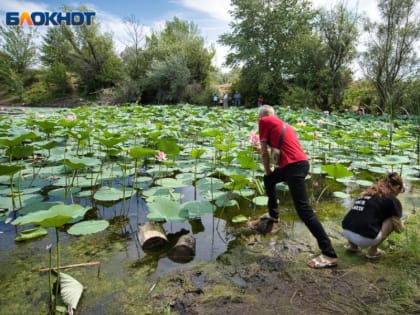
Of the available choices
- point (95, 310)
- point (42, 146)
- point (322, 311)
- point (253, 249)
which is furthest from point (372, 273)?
point (42, 146)

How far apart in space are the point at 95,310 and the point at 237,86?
22.0 metres

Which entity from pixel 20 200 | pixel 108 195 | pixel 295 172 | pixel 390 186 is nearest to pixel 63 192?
pixel 20 200

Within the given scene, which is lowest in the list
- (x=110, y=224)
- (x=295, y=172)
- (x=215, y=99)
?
(x=110, y=224)

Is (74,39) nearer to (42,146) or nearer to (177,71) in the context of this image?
(177,71)

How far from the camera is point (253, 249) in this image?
8.01ft

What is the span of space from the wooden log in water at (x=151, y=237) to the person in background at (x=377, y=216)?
152 centimetres

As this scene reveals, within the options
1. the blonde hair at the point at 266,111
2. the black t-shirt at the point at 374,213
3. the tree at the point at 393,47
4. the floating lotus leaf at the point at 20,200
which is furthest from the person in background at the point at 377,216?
the tree at the point at 393,47

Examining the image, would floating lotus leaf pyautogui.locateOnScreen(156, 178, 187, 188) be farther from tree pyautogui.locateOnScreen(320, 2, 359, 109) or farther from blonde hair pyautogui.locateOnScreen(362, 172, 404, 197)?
tree pyautogui.locateOnScreen(320, 2, 359, 109)

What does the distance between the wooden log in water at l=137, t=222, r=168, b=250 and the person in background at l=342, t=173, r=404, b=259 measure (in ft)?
5.00

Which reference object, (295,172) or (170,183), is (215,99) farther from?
(295,172)

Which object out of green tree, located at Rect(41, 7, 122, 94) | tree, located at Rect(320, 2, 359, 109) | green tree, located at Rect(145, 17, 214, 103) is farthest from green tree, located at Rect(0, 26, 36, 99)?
tree, located at Rect(320, 2, 359, 109)

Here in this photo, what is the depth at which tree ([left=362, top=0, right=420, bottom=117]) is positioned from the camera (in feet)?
45.9

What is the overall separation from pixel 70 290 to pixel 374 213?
2.12 meters

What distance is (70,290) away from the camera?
174cm
